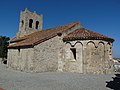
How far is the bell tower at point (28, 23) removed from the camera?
94.2 feet

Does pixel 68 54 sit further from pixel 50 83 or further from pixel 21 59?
pixel 50 83

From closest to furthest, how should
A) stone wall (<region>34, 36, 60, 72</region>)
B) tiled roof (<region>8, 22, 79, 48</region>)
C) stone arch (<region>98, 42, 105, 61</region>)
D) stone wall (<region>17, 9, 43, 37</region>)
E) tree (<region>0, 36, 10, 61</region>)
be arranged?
1. stone wall (<region>34, 36, 60, 72</region>)
2. tiled roof (<region>8, 22, 79, 48</region>)
3. stone arch (<region>98, 42, 105, 61</region>)
4. stone wall (<region>17, 9, 43, 37</region>)
5. tree (<region>0, 36, 10, 61</region>)

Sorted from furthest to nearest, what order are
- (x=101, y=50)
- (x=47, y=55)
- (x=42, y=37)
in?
(x=42, y=37) < (x=47, y=55) < (x=101, y=50)

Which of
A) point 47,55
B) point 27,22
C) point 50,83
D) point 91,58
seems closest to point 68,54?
point 47,55

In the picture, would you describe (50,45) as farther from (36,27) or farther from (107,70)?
(36,27)

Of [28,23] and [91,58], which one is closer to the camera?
[91,58]

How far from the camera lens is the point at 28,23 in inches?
1144

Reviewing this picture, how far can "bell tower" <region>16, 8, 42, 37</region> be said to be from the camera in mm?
28703

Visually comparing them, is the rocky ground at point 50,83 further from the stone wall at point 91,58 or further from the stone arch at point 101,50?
the stone arch at point 101,50

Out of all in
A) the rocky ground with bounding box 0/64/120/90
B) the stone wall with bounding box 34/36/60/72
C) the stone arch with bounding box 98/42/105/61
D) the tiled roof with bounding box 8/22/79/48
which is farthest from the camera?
the stone arch with bounding box 98/42/105/61

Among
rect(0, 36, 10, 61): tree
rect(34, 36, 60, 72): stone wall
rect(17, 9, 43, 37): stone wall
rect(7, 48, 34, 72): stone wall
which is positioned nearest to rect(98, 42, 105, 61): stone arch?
rect(34, 36, 60, 72): stone wall

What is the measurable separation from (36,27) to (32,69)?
1688cm

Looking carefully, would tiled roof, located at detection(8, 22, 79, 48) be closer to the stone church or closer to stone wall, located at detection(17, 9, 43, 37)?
the stone church

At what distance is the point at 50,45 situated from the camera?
57.8ft
